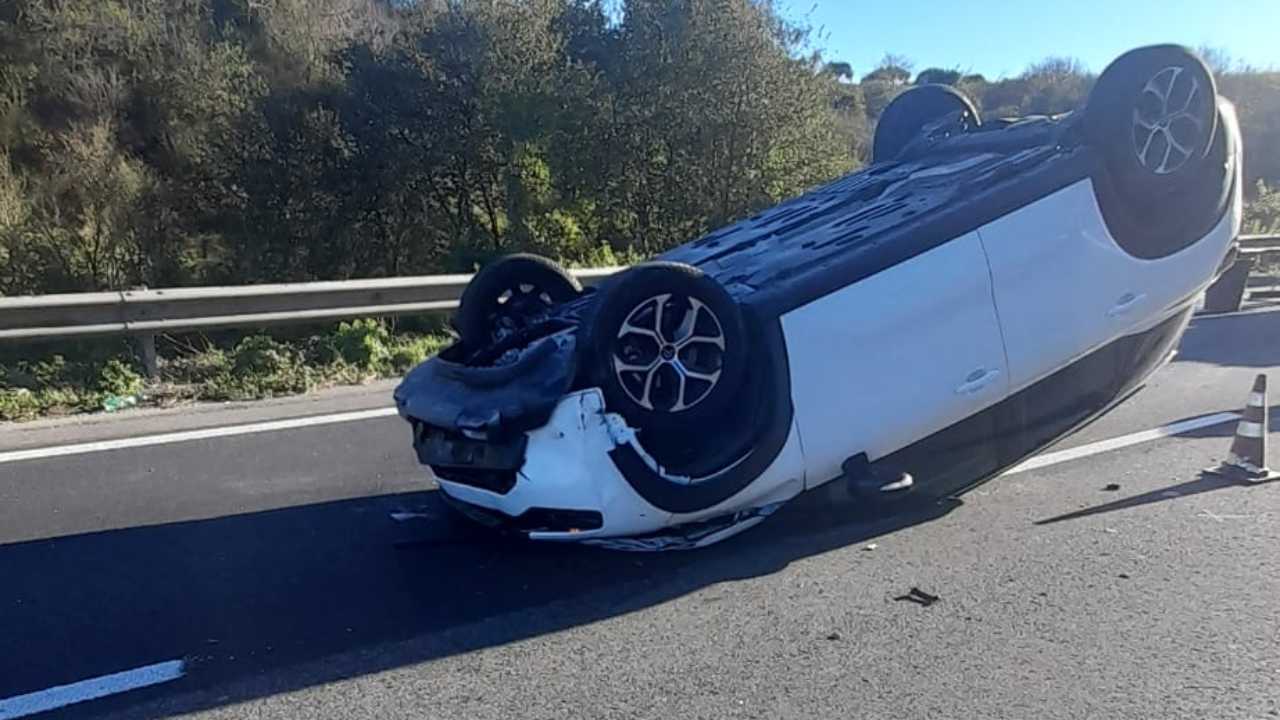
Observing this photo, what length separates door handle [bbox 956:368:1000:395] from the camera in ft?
14.4

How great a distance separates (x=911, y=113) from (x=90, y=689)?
505 cm

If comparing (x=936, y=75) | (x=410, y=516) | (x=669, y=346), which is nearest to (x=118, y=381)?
(x=410, y=516)

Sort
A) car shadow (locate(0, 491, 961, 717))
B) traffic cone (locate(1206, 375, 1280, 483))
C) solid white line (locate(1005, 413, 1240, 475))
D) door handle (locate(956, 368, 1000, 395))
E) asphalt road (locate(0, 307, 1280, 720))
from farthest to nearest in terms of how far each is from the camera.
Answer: solid white line (locate(1005, 413, 1240, 475))
traffic cone (locate(1206, 375, 1280, 483))
door handle (locate(956, 368, 1000, 395))
car shadow (locate(0, 491, 961, 717))
asphalt road (locate(0, 307, 1280, 720))

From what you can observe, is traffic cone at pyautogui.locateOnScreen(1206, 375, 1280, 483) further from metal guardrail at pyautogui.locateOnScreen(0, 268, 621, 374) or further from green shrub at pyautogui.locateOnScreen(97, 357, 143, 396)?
green shrub at pyautogui.locateOnScreen(97, 357, 143, 396)

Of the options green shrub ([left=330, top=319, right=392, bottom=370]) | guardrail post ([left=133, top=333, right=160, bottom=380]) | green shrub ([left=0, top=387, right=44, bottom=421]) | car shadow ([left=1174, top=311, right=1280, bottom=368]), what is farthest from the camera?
car shadow ([left=1174, top=311, right=1280, bottom=368])

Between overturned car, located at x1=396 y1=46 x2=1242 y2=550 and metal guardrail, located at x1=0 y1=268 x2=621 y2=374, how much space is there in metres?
3.80

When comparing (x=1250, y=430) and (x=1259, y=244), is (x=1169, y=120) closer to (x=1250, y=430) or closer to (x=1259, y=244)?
(x=1250, y=430)

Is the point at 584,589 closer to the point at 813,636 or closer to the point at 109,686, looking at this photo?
the point at 813,636

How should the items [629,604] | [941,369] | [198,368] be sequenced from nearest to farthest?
[629,604] → [941,369] → [198,368]

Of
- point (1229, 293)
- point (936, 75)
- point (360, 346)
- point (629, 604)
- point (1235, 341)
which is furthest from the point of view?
point (936, 75)

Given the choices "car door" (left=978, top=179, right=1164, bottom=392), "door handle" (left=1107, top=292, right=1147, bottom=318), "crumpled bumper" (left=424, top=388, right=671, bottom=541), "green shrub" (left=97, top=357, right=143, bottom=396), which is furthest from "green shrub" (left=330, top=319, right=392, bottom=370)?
"door handle" (left=1107, top=292, right=1147, bottom=318)

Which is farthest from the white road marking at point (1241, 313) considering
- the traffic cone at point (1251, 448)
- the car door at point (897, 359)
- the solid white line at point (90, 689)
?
the solid white line at point (90, 689)

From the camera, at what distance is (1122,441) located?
5973 millimetres

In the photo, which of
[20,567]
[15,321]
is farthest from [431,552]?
[15,321]
